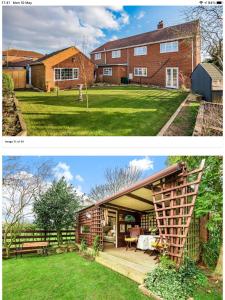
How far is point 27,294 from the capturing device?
17.5 feet

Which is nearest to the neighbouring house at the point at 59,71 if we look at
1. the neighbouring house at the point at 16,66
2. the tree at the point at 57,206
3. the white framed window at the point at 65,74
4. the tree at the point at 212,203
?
the white framed window at the point at 65,74

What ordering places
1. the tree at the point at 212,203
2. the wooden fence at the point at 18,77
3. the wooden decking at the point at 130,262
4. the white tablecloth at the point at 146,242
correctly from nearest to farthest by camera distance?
the wooden decking at the point at 130,262
the wooden fence at the point at 18,77
the tree at the point at 212,203
the white tablecloth at the point at 146,242

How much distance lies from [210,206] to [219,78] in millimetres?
2533

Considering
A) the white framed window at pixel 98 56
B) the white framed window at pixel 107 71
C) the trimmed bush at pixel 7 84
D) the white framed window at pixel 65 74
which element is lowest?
the trimmed bush at pixel 7 84

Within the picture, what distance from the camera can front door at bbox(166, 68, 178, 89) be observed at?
320 inches

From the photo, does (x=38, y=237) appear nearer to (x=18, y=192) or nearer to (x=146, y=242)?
(x=18, y=192)

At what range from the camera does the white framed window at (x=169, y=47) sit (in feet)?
27.0

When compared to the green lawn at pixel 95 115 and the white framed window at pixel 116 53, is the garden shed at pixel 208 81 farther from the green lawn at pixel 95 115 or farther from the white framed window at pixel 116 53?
the white framed window at pixel 116 53

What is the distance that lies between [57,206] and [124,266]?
13.5ft

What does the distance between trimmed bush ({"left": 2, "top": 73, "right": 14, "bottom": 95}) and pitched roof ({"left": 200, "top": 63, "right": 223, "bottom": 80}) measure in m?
3.76

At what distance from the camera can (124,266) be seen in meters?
6.25

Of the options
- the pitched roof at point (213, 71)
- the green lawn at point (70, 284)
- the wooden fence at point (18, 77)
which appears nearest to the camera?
the green lawn at point (70, 284)

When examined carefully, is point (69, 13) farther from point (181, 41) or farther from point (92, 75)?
point (92, 75)

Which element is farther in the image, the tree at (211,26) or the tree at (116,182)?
the tree at (116,182)
